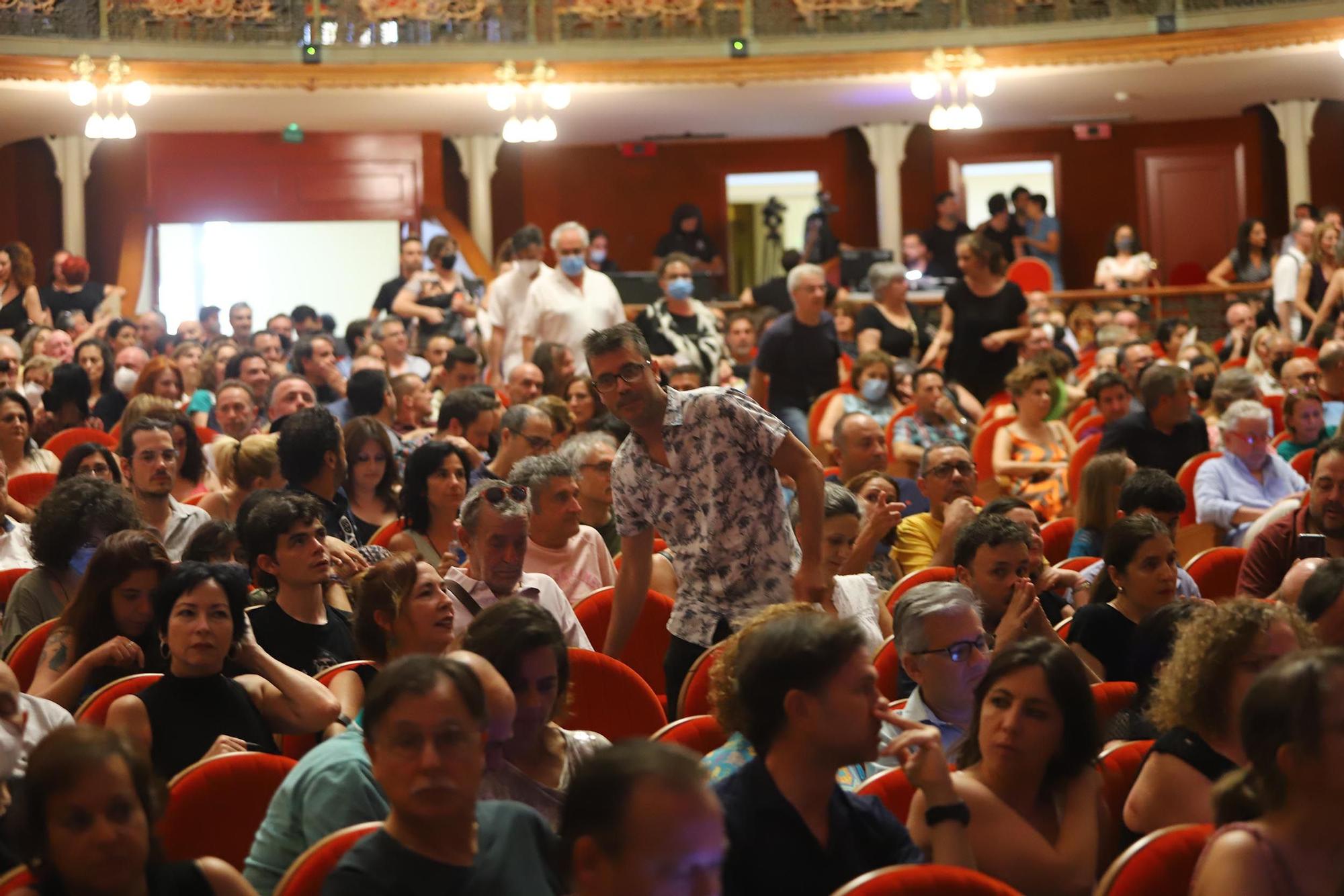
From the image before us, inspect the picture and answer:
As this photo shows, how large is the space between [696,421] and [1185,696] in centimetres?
131

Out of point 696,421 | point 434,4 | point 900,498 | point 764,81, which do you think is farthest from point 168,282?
point 696,421

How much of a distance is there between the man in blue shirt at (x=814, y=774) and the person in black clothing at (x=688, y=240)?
Answer: 12854 millimetres

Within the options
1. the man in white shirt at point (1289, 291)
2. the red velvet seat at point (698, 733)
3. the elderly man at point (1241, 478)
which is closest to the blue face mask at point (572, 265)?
the elderly man at point (1241, 478)

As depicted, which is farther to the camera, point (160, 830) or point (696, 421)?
point (696, 421)

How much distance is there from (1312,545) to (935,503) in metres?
1.42

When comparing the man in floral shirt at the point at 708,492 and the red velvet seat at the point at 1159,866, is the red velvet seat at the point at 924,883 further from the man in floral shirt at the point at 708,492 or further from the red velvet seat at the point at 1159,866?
the man in floral shirt at the point at 708,492

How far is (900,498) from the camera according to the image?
572 cm

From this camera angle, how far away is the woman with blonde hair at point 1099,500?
5141mm

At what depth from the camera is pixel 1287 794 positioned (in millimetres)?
2303

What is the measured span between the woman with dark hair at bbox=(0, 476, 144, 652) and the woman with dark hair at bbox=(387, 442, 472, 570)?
31.8 inches

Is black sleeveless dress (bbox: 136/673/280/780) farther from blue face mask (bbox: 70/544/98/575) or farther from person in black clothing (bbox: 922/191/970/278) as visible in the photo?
person in black clothing (bbox: 922/191/970/278)

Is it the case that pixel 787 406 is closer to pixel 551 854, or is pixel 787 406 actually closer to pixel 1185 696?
pixel 1185 696

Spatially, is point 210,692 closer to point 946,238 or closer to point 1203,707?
point 1203,707

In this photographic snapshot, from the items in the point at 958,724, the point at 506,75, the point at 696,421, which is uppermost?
the point at 506,75
